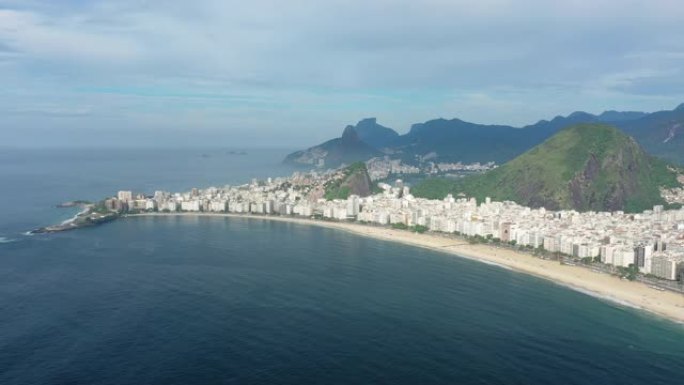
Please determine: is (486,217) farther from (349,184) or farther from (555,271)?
(349,184)

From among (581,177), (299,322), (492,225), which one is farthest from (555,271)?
(581,177)

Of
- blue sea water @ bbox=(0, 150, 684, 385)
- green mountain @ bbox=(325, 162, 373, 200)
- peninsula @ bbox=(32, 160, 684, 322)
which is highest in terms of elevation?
green mountain @ bbox=(325, 162, 373, 200)

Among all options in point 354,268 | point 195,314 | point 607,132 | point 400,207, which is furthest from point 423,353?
point 607,132

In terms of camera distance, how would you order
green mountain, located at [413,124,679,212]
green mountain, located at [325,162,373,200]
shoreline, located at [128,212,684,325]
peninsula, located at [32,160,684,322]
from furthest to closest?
green mountain, located at [325,162,373,200]
green mountain, located at [413,124,679,212]
peninsula, located at [32,160,684,322]
shoreline, located at [128,212,684,325]

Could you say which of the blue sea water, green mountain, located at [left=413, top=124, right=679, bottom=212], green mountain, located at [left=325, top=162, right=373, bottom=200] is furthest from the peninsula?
green mountain, located at [left=413, top=124, right=679, bottom=212]

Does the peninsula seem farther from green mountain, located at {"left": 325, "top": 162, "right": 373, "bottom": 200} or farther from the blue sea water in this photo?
the blue sea water

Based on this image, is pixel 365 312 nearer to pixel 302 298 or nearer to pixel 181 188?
pixel 302 298

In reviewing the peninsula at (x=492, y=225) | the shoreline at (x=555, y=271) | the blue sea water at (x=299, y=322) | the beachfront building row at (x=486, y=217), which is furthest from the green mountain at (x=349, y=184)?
the blue sea water at (x=299, y=322)
